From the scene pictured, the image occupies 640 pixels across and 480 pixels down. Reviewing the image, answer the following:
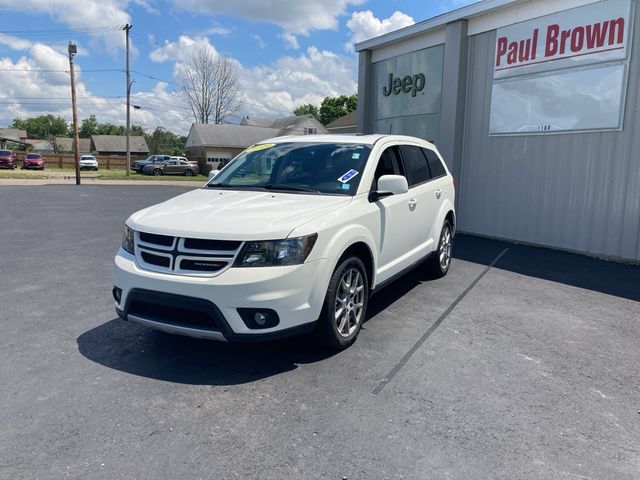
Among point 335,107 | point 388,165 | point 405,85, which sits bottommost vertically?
point 388,165

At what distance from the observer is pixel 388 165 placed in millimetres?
5176

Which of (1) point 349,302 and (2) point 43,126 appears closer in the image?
(1) point 349,302

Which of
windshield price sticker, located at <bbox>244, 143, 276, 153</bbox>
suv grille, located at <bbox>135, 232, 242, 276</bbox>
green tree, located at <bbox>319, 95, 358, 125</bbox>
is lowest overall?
suv grille, located at <bbox>135, 232, 242, 276</bbox>

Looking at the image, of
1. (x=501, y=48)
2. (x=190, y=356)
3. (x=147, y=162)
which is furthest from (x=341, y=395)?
(x=147, y=162)

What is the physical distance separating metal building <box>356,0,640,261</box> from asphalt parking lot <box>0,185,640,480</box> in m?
3.16

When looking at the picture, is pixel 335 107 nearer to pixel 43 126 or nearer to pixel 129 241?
pixel 129 241

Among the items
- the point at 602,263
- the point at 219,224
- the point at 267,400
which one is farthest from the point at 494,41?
the point at 267,400

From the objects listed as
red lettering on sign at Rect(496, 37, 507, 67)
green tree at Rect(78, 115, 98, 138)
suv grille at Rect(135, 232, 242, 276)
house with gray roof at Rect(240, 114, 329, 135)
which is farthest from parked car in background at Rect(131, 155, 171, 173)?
green tree at Rect(78, 115, 98, 138)

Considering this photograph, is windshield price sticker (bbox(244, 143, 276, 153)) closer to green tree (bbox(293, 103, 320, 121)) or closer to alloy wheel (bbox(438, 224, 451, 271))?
alloy wheel (bbox(438, 224, 451, 271))

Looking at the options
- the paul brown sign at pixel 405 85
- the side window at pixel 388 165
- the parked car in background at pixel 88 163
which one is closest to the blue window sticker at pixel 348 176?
the side window at pixel 388 165

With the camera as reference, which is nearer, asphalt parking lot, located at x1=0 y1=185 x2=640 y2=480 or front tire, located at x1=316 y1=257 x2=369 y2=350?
asphalt parking lot, located at x1=0 y1=185 x2=640 y2=480

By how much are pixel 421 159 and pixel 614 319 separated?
9.16ft

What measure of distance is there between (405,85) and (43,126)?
146 meters

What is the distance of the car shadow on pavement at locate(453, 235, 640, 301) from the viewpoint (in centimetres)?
677
